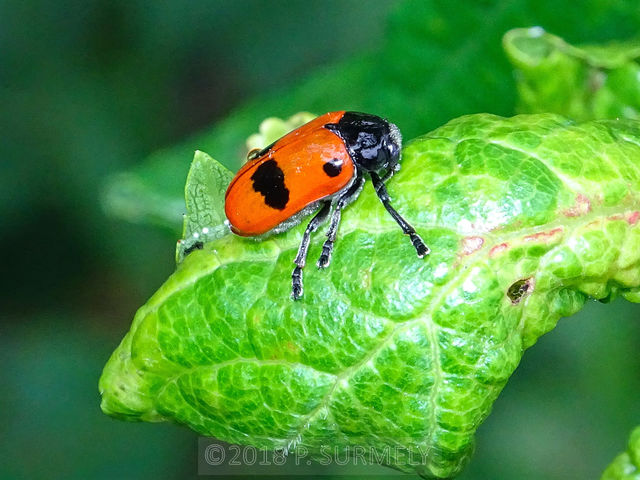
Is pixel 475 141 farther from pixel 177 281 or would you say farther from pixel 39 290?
pixel 39 290

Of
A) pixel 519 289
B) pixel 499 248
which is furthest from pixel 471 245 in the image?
pixel 519 289

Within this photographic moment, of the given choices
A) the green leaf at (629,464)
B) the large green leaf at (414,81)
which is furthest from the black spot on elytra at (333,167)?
the green leaf at (629,464)

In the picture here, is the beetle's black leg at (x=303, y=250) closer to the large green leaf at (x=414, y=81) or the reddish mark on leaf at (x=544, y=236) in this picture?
the reddish mark on leaf at (x=544, y=236)

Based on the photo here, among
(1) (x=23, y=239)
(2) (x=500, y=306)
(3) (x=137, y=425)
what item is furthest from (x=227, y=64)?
(2) (x=500, y=306)

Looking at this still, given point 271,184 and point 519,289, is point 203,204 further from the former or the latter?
point 519,289

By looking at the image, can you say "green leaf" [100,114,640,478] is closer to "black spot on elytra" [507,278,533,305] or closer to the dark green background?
"black spot on elytra" [507,278,533,305]

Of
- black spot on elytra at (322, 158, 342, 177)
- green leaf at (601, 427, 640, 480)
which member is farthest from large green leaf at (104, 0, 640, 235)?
green leaf at (601, 427, 640, 480)
